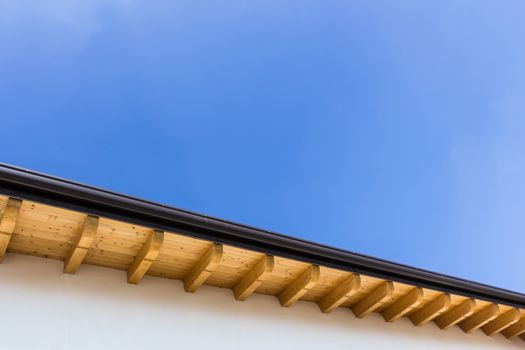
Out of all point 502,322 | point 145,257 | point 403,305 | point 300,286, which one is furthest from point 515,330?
point 145,257

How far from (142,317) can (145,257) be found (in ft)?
1.60

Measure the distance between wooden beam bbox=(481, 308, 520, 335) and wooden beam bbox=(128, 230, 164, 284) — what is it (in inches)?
178

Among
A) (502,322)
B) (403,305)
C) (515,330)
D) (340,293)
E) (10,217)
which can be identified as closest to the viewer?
(10,217)

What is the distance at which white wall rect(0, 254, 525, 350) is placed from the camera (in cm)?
298

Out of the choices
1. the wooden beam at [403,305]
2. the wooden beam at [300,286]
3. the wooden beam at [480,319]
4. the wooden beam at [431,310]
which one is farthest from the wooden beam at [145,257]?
the wooden beam at [480,319]

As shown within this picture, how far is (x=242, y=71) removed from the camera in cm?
2639

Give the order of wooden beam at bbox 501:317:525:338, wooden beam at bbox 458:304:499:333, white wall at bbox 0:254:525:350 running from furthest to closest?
wooden beam at bbox 501:317:525:338
wooden beam at bbox 458:304:499:333
white wall at bbox 0:254:525:350

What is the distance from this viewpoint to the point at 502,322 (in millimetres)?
5555

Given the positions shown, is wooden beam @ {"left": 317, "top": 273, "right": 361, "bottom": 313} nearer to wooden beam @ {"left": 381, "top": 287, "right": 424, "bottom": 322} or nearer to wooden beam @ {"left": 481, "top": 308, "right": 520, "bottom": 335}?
wooden beam @ {"left": 381, "top": 287, "right": 424, "bottom": 322}

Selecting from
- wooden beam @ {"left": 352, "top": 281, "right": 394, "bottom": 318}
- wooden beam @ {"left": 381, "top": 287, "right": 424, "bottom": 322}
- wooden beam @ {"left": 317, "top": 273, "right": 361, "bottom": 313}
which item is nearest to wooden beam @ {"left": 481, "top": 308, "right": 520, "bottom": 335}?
wooden beam @ {"left": 381, "top": 287, "right": 424, "bottom": 322}

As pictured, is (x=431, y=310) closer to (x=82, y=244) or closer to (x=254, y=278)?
(x=254, y=278)

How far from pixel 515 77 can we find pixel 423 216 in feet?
26.9

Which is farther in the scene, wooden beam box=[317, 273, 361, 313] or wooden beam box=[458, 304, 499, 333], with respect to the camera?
wooden beam box=[458, 304, 499, 333]

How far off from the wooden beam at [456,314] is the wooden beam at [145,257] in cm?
368
